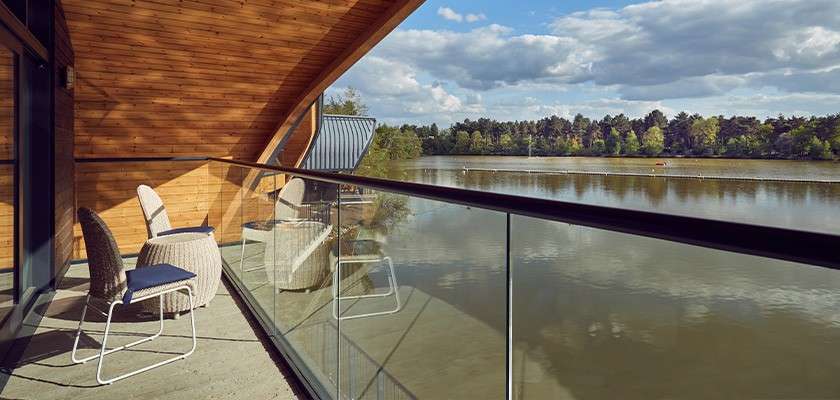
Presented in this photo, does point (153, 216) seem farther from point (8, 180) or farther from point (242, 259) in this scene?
point (8, 180)

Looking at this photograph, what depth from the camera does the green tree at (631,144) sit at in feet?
196

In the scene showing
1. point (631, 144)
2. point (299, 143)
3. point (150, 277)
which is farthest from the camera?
point (631, 144)

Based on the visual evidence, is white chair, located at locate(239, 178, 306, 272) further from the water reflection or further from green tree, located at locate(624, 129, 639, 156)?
green tree, located at locate(624, 129, 639, 156)

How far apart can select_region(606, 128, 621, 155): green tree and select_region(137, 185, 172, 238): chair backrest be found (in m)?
61.1

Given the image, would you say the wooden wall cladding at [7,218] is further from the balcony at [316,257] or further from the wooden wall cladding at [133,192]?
the wooden wall cladding at [133,192]

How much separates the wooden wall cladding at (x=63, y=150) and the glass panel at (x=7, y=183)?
45.1 inches

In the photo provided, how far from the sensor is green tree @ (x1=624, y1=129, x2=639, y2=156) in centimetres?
5972

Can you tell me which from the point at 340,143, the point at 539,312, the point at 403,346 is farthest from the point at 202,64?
the point at 340,143

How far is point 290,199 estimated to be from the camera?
339 cm

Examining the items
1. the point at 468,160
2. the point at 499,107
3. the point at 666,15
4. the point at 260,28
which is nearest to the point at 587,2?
the point at 666,15

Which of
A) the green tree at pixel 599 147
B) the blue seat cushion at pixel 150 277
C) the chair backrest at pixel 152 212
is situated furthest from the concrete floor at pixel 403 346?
the green tree at pixel 599 147

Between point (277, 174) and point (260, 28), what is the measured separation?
2.66 metres

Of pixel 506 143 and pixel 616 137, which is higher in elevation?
pixel 616 137

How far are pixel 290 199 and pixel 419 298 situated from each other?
1.45 m
